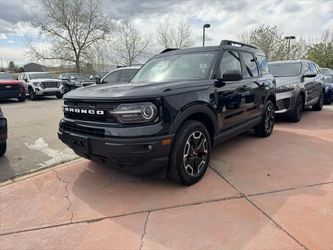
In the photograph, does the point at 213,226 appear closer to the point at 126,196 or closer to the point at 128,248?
the point at 128,248

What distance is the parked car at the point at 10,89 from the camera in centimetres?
1545

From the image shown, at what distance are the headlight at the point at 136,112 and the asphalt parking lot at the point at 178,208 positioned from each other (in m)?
0.97

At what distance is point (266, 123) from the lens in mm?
6250

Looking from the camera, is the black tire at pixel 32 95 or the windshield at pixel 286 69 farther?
the black tire at pixel 32 95

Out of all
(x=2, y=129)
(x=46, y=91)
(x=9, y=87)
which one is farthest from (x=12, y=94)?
(x=2, y=129)

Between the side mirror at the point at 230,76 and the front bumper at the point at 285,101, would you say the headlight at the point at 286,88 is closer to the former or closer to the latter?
the front bumper at the point at 285,101

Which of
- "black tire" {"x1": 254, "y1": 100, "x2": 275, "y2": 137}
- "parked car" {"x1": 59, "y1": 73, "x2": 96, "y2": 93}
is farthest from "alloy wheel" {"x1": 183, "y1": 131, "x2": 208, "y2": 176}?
"parked car" {"x1": 59, "y1": 73, "x2": 96, "y2": 93}

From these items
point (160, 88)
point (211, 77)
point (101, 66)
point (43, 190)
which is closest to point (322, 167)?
point (211, 77)

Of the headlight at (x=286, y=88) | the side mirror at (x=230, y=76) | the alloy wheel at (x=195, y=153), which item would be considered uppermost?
the side mirror at (x=230, y=76)

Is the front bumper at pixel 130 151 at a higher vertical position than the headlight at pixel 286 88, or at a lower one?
lower

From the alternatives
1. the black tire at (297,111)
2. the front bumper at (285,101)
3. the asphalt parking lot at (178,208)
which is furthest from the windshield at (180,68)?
the black tire at (297,111)

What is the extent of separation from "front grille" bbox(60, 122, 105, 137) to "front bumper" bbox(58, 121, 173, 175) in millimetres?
39

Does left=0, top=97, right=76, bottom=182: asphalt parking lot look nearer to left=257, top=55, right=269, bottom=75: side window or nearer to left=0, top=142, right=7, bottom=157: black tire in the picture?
left=0, top=142, right=7, bottom=157: black tire

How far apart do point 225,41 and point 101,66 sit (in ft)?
106
